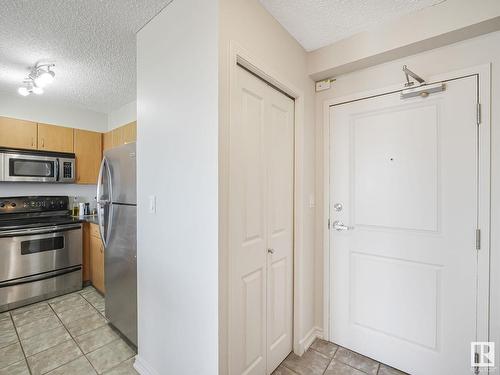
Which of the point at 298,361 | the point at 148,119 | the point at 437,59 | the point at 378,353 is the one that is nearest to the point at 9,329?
the point at 148,119

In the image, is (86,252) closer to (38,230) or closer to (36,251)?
(36,251)

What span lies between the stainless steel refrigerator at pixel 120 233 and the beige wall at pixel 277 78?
0.98 metres

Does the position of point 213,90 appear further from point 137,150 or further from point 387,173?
point 387,173

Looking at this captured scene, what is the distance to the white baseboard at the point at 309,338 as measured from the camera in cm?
179

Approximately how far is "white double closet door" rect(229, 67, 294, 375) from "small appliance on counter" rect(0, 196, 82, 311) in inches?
106

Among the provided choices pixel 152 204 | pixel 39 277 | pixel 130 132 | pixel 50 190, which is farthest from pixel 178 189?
pixel 50 190

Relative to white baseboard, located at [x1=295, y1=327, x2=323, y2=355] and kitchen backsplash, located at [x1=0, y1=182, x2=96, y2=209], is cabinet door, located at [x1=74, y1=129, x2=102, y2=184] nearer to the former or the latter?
kitchen backsplash, located at [x1=0, y1=182, x2=96, y2=209]

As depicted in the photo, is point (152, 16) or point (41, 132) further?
point (41, 132)

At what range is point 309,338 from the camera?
1910 millimetres

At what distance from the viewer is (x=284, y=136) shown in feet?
5.68

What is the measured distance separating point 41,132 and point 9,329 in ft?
7.25

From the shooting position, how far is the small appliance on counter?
2.45 m

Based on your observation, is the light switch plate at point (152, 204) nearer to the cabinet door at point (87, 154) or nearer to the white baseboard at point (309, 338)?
the white baseboard at point (309, 338)

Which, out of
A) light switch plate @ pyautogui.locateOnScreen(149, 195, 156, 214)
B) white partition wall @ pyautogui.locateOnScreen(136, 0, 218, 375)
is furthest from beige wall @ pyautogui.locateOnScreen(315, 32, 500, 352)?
light switch plate @ pyautogui.locateOnScreen(149, 195, 156, 214)
